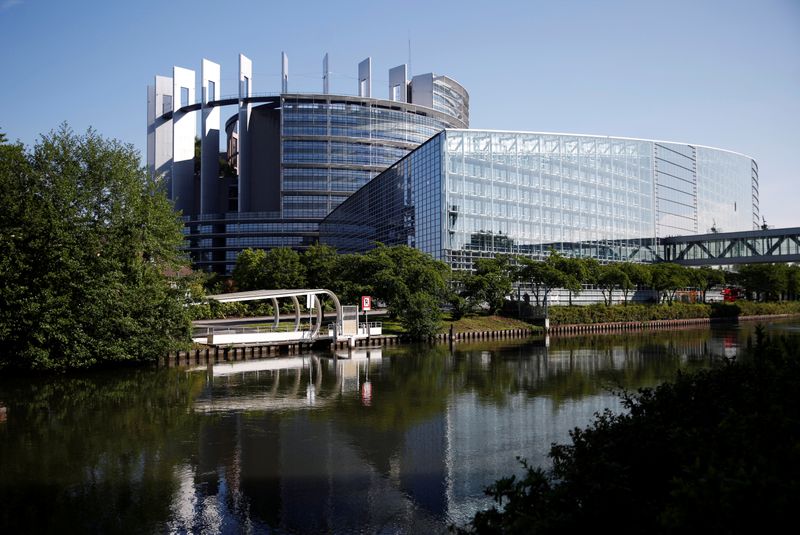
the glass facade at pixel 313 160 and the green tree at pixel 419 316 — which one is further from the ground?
the glass facade at pixel 313 160

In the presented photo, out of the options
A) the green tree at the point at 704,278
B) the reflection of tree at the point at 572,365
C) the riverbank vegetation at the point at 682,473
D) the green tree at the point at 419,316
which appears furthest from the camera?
the green tree at the point at 704,278

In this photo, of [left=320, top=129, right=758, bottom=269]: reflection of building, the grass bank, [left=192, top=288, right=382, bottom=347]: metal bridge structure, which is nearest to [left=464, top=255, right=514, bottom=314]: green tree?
the grass bank

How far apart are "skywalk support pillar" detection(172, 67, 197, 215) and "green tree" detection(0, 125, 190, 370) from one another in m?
113

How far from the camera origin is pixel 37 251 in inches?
1574

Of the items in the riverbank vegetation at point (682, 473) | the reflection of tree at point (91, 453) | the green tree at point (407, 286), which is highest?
the green tree at point (407, 286)

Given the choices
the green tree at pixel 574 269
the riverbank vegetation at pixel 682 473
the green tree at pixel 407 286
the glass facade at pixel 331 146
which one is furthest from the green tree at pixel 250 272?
the riverbank vegetation at pixel 682 473

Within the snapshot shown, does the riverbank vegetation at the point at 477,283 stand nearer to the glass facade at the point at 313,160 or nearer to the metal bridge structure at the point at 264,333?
the metal bridge structure at the point at 264,333

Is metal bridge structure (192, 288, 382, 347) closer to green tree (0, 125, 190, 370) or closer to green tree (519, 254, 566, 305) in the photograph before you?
green tree (0, 125, 190, 370)

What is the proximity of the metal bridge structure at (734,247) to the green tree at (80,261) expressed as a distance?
295 feet

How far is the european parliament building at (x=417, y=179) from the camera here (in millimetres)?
89188

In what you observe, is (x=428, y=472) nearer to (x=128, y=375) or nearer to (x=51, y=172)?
(x=128, y=375)

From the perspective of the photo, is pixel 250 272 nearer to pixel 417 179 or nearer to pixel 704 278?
pixel 417 179

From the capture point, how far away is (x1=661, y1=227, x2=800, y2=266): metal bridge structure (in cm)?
9662

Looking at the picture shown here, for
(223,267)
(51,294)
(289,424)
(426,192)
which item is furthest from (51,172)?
(223,267)
